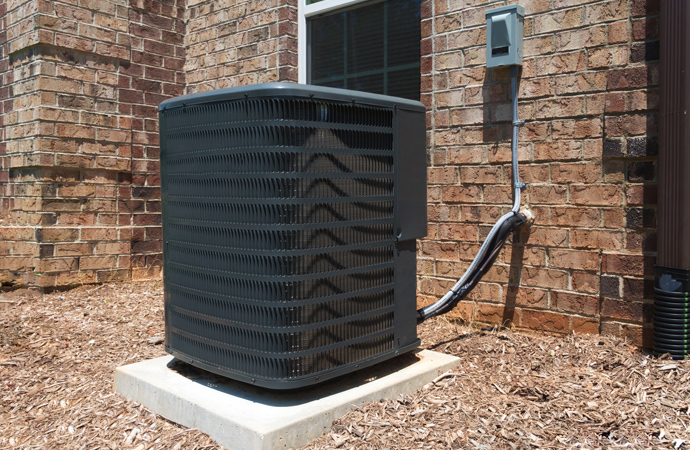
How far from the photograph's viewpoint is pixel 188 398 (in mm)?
2906

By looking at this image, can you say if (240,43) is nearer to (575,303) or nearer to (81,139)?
(81,139)

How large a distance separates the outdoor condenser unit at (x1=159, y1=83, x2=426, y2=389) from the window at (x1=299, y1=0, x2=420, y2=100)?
83.3 inches

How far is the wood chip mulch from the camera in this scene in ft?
8.91

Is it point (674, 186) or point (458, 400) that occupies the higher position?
point (674, 186)

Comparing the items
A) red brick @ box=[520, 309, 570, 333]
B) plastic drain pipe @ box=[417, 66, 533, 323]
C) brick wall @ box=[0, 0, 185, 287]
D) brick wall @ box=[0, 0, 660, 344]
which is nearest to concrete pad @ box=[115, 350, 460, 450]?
plastic drain pipe @ box=[417, 66, 533, 323]

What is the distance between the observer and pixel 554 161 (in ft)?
13.4

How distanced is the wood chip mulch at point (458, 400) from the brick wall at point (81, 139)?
5.37 feet

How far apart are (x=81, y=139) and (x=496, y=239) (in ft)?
14.2

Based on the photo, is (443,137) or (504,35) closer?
(504,35)

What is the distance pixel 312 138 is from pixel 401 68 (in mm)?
2799

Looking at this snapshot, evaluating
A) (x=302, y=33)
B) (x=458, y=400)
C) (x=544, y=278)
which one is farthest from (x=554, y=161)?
(x=302, y=33)

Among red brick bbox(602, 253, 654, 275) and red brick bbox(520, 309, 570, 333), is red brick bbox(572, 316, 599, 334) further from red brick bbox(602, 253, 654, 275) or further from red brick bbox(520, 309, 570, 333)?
red brick bbox(602, 253, 654, 275)

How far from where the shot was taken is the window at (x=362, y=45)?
5.23 metres

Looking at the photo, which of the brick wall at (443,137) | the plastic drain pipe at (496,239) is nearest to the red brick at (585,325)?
the brick wall at (443,137)
